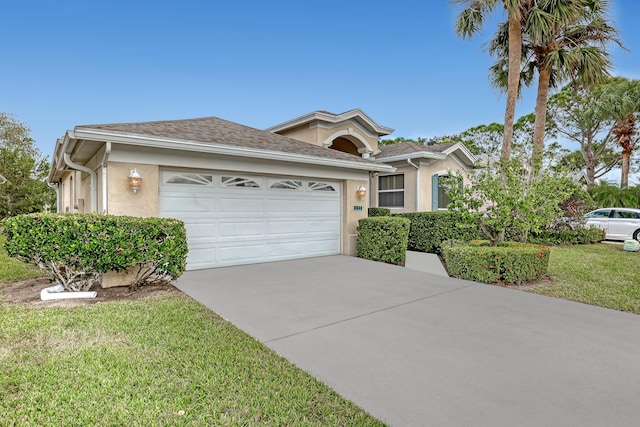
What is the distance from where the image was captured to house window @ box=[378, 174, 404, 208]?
46.3 feet

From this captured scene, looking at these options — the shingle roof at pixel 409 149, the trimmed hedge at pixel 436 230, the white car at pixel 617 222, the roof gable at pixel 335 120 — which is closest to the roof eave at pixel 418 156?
the shingle roof at pixel 409 149

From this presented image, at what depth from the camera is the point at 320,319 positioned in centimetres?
468

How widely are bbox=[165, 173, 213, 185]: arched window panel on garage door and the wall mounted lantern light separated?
72 cm

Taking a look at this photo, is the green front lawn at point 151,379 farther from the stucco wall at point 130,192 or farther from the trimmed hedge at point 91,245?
the stucco wall at point 130,192

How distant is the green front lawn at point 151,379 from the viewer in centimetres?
248

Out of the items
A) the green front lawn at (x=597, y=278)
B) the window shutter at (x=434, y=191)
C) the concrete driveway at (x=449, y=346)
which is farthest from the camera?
the window shutter at (x=434, y=191)

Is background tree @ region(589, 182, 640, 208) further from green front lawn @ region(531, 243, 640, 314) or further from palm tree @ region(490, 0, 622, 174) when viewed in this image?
green front lawn @ region(531, 243, 640, 314)

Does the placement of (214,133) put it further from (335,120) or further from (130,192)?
(335,120)

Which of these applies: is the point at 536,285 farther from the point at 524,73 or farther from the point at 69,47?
the point at 69,47

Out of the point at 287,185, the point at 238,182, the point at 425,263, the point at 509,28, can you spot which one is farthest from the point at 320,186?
the point at 509,28

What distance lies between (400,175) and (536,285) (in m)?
8.02

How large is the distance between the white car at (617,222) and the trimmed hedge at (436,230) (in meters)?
7.05

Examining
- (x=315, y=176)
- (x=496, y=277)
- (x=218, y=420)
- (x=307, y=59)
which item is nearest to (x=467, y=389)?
(x=218, y=420)

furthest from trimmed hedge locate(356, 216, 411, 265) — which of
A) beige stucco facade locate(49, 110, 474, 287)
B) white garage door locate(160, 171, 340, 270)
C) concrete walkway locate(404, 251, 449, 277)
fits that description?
white garage door locate(160, 171, 340, 270)
